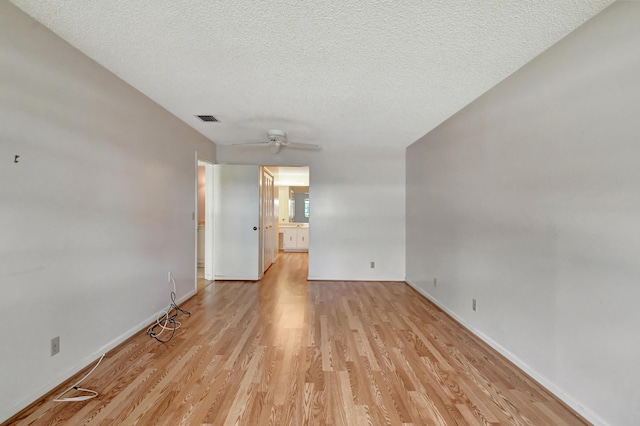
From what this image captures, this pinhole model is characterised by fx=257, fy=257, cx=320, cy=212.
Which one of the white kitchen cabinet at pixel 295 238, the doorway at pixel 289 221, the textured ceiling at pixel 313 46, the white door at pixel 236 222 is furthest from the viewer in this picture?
the white kitchen cabinet at pixel 295 238

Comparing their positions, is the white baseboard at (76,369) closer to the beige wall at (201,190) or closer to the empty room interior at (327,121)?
the empty room interior at (327,121)

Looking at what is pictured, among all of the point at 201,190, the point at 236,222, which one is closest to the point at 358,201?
the point at 236,222

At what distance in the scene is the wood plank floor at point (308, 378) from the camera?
58.3 inches

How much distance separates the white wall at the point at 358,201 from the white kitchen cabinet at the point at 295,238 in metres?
3.27

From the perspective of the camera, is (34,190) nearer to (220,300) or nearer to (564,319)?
(220,300)

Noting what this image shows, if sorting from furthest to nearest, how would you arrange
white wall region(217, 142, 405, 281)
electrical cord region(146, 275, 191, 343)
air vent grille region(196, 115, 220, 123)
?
white wall region(217, 142, 405, 281), air vent grille region(196, 115, 220, 123), electrical cord region(146, 275, 191, 343)

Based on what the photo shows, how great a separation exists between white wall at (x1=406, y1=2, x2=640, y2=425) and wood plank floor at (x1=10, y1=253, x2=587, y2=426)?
31 cm

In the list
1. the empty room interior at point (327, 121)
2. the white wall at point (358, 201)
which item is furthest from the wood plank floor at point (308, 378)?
the white wall at point (358, 201)

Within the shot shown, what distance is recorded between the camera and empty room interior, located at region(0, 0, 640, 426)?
4.64 feet

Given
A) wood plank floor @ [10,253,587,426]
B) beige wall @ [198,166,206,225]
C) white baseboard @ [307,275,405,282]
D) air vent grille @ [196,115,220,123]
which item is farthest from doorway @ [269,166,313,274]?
wood plank floor @ [10,253,587,426]

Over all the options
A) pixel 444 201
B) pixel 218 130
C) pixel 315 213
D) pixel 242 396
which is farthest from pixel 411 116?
pixel 242 396

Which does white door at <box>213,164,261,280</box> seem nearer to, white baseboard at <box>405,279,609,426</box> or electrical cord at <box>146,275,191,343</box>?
electrical cord at <box>146,275,191,343</box>

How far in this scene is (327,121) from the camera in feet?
10.3

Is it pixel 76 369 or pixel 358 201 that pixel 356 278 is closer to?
pixel 358 201
